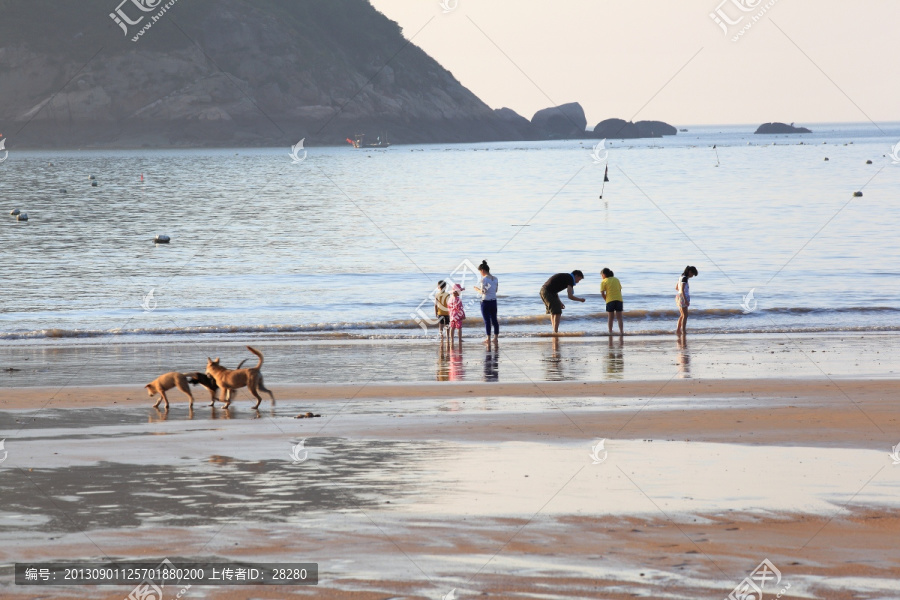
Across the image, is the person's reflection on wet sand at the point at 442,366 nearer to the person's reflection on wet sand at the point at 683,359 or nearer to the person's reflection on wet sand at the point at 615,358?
the person's reflection on wet sand at the point at 615,358

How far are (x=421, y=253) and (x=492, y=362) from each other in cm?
2857

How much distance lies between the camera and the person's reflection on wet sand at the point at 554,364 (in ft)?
57.6

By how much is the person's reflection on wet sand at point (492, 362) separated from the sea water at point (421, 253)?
333cm

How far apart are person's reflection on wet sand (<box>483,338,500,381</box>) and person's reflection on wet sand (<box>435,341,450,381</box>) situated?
67 cm

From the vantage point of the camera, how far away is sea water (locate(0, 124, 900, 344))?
28453mm

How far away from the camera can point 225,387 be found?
47.6ft

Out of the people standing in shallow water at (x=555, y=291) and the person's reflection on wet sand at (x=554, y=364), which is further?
the people standing in shallow water at (x=555, y=291)

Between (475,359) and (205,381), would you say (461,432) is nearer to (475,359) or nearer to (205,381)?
(205,381)

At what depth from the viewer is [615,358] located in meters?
20.0

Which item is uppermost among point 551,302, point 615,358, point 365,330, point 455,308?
point 551,302

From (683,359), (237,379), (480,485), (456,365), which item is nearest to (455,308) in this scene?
(456,365)

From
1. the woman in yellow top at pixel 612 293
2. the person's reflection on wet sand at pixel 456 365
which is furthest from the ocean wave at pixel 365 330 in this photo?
the person's reflection on wet sand at pixel 456 365

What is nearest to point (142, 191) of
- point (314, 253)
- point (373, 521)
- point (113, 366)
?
point (314, 253)

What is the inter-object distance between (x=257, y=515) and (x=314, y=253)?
38413 millimetres
